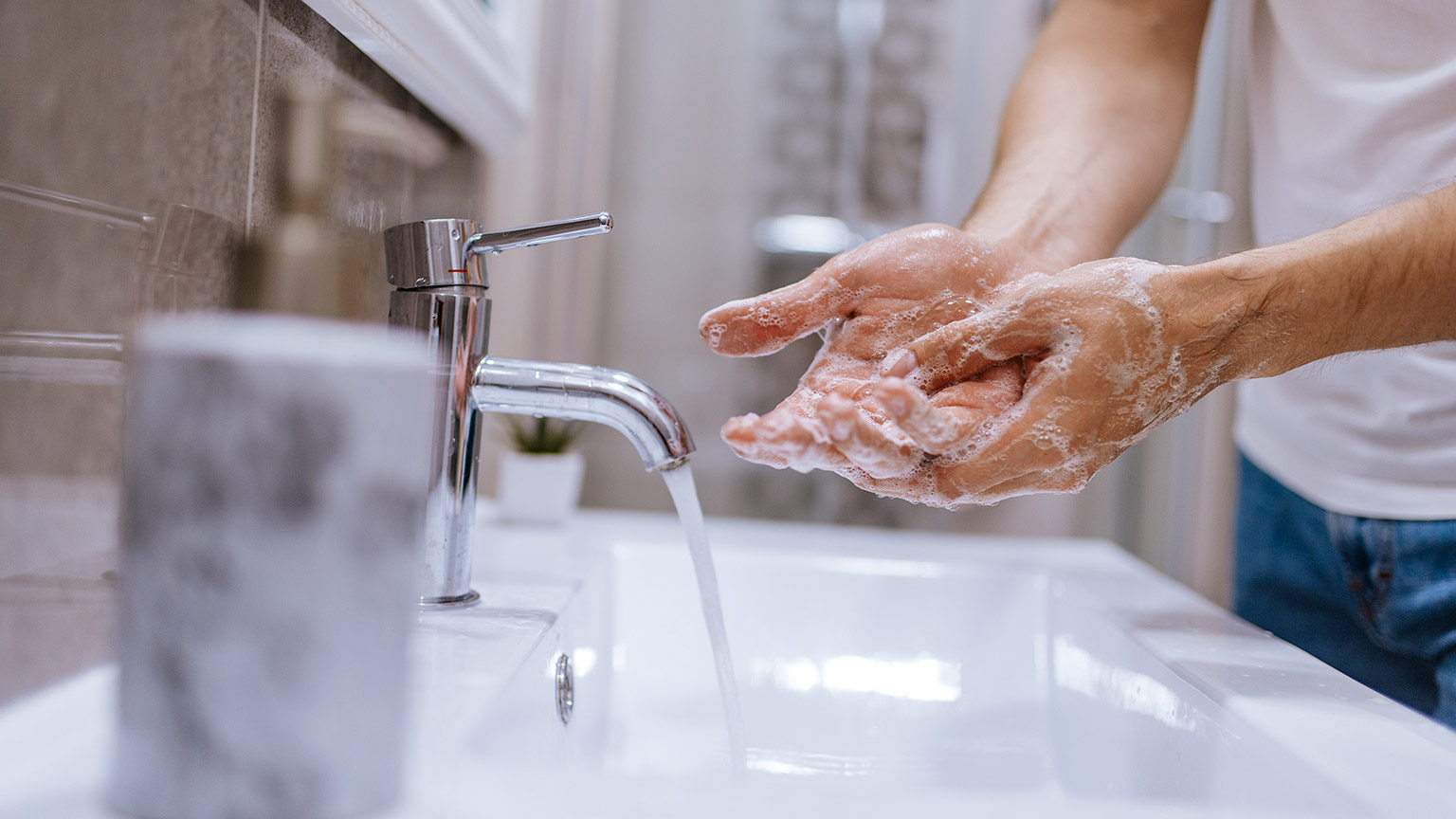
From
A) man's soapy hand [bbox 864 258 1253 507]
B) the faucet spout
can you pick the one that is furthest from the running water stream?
man's soapy hand [bbox 864 258 1253 507]

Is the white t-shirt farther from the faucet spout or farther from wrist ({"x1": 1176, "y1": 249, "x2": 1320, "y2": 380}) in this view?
the faucet spout

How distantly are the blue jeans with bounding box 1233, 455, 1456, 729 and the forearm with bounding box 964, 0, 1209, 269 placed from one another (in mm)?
257

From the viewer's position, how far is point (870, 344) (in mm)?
540

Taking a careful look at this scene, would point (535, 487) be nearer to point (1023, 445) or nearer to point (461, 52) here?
point (461, 52)

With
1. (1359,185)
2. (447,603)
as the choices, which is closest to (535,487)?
(447,603)

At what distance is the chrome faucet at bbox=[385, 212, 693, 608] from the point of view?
48 cm

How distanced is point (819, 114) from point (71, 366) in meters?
1.02

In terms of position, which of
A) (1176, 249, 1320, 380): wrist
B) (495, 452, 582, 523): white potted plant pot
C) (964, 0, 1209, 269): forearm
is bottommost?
(495, 452, 582, 523): white potted plant pot

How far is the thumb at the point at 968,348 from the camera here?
1.51 feet

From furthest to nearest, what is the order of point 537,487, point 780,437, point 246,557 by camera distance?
point 537,487 < point 780,437 < point 246,557

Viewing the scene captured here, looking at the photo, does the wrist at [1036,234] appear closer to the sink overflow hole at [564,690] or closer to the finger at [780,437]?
→ the finger at [780,437]

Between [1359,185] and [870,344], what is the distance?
1.25 ft

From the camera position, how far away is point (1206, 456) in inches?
43.2

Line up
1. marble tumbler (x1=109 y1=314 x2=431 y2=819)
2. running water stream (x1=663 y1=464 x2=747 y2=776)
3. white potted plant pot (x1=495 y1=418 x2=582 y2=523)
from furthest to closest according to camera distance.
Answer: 1. white potted plant pot (x1=495 y1=418 x2=582 y2=523)
2. running water stream (x1=663 y1=464 x2=747 y2=776)
3. marble tumbler (x1=109 y1=314 x2=431 y2=819)
